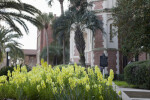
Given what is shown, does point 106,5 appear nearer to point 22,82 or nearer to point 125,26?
point 125,26

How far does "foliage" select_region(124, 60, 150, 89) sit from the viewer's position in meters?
10.9

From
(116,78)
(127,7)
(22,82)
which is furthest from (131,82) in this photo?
(116,78)

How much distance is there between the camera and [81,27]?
72.3 ft

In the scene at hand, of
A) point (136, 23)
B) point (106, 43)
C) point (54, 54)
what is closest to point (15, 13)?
point (136, 23)

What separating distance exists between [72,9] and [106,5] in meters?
4.13

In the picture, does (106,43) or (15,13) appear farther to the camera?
(106,43)

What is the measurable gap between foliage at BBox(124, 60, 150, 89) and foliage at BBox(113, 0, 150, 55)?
87 cm

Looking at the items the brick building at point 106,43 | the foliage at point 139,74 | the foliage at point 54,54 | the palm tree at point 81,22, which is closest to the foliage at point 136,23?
the foliage at point 139,74

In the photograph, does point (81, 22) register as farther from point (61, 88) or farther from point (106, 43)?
point (61, 88)

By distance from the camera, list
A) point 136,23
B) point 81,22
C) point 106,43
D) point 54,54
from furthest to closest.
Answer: point 54,54
point 106,43
point 81,22
point 136,23

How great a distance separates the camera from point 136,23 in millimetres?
11211

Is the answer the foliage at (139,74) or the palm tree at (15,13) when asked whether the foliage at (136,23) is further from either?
the palm tree at (15,13)

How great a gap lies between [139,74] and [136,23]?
2.84 metres

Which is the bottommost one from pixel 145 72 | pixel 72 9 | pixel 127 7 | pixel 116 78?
pixel 116 78
